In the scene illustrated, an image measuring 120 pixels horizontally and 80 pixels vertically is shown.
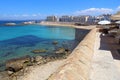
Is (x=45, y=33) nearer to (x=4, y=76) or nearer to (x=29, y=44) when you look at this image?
(x=29, y=44)

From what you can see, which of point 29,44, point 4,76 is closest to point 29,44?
point 29,44

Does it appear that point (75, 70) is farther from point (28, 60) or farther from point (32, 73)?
point (28, 60)

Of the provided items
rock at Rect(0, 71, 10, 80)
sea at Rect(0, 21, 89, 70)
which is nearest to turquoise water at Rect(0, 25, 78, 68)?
sea at Rect(0, 21, 89, 70)

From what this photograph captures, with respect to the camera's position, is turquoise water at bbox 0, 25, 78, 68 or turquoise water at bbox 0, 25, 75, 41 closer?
turquoise water at bbox 0, 25, 78, 68

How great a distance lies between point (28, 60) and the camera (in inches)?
693

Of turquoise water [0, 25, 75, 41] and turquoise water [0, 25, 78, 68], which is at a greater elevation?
turquoise water [0, 25, 78, 68]

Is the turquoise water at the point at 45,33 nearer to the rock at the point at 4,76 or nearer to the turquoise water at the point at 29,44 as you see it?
the turquoise water at the point at 29,44

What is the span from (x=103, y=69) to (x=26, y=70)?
31.4ft

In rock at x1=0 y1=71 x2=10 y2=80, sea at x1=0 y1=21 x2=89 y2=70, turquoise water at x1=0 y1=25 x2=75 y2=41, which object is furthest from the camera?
turquoise water at x1=0 y1=25 x2=75 y2=41

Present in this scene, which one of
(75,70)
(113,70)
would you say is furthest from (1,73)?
(75,70)

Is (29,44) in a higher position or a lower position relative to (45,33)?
higher

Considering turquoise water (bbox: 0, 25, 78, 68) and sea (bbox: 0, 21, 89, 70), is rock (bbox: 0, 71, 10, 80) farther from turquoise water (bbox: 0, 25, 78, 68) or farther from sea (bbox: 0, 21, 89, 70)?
turquoise water (bbox: 0, 25, 78, 68)

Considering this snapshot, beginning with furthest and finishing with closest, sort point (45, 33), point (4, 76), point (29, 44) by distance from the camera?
point (45, 33)
point (29, 44)
point (4, 76)

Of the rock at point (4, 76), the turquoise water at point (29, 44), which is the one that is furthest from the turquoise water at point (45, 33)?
the rock at point (4, 76)
